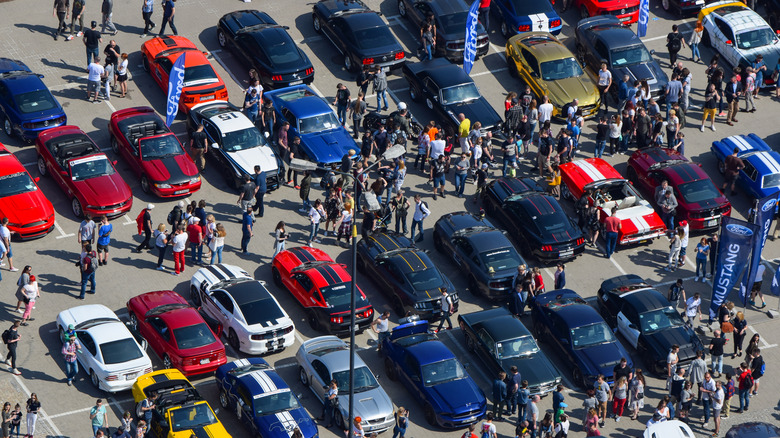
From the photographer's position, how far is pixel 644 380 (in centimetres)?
4091

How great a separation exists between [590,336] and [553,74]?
1254 centimetres

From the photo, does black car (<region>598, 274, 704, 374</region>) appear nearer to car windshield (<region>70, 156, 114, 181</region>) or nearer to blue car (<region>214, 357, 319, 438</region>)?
blue car (<region>214, 357, 319, 438</region>)

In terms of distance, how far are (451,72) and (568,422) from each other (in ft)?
49.4

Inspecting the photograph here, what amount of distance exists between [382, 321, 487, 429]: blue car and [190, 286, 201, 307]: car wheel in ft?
18.0

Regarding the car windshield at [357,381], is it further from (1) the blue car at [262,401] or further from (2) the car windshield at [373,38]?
(2) the car windshield at [373,38]

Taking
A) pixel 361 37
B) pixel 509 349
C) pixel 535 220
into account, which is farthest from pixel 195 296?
pixel 361 37

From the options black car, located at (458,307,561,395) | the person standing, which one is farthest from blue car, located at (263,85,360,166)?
black car, located at (458,307,561,395)

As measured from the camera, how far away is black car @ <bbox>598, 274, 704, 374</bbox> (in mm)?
40781

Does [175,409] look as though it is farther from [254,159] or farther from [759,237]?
[759,237]

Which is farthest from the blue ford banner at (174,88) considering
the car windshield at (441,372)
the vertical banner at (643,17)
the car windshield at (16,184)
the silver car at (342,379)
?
the vertical banner at (643,17)

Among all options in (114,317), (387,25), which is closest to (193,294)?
(114,317)

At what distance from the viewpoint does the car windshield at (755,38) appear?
2067 inches

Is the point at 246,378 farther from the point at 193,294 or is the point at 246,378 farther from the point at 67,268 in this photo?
the point at 67,268

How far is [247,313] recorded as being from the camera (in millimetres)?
40062
